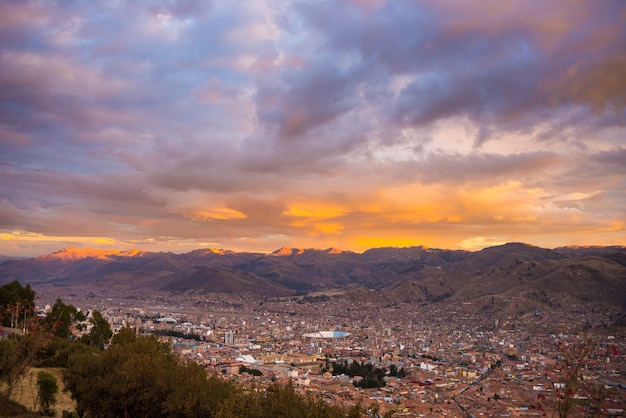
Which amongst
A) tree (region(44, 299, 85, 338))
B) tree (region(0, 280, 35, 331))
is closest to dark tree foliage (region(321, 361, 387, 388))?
tree (region(44, 299, 85, 338))

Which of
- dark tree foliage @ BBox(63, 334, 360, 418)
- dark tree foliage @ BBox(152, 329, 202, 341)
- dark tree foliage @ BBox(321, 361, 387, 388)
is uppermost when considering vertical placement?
dark tree foliage @ BBox(63, 334, 360, 418)

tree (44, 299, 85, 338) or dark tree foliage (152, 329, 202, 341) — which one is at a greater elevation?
tree (44, 299, 85, 338)

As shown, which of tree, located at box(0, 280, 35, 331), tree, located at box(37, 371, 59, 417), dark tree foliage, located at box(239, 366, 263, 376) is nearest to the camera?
tree, located at box(37, 371, 59, 417)

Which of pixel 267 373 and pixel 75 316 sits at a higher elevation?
pixel 75 316

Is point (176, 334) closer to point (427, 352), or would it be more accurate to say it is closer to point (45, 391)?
point (427, 352)

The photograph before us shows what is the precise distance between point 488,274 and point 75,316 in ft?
477

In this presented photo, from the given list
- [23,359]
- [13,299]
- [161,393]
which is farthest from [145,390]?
[13,299]

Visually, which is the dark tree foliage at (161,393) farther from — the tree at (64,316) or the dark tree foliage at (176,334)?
the dark tree foliage at (176,334)

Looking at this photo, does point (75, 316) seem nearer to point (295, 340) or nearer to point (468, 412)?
point (468, 412)

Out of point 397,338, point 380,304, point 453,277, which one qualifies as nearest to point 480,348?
point 397,338

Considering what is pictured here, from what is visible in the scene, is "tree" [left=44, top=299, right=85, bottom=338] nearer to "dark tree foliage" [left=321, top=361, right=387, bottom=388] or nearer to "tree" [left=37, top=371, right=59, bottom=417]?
"tree" [left=37, top=371, right=59, bottom=417]

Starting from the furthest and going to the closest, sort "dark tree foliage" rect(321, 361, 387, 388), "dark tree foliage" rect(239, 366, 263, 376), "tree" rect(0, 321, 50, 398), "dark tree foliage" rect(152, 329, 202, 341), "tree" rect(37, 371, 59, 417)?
"dark tree foliage" rect(152, 329, 202, 341), "dark tree foliage" rect(239, 366, 263, 376), "dark tree foliage" rect(321, 361, 387, 388), "tree" rect(37, 371, 59, 417), "tree" rect(0, 321, 50, 398)

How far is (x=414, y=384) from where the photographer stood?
171ft

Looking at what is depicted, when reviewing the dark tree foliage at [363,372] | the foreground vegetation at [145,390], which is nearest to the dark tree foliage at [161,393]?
the foreground vegetation at [145,390]
